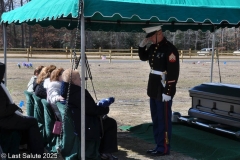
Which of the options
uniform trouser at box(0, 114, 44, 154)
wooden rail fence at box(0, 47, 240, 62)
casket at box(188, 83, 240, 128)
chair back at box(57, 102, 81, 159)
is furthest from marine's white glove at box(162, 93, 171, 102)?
wooden rail fence at box(0, 47, 240, 62)

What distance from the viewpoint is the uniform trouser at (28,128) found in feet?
16.1

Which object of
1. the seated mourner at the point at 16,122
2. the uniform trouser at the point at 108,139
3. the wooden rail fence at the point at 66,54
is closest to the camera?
the seated mourner at the point at 16,122

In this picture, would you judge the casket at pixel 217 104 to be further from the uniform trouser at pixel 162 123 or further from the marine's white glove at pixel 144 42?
the marine's white glove at pixel 144 42

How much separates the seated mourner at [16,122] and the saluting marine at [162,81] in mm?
1555

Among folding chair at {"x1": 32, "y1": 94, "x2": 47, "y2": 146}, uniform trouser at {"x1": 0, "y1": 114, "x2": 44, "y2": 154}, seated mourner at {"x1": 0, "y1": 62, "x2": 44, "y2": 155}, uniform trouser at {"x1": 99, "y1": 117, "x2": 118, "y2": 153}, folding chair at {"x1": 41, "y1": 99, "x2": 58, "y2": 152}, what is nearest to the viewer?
seated mourner at {"x1": 0, "y1": 62, "x2": 44, "y2": 155}

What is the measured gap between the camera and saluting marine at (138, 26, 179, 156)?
538 centimetres

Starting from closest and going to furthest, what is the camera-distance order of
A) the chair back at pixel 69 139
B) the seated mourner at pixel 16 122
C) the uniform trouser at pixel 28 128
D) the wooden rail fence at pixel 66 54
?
the seated mourner at pixel 16 122 < the uniform trouser at pixel 28 128 < the chair back at pixel 69 139 < the wooden rail fence at pixel 66 54

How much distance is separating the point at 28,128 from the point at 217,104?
3.13 meters

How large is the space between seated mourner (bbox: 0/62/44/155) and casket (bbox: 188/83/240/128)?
116 inches

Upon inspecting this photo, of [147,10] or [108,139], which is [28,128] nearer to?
[108,139]

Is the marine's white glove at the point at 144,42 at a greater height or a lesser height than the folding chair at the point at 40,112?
greater

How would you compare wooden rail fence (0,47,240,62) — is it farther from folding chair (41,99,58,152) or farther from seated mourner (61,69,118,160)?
seated mourner (61,69,118,160)

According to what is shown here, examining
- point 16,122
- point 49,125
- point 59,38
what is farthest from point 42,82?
point 59,38

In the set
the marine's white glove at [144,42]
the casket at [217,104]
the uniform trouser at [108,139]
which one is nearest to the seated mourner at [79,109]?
the uniform trouser at [108,139]
